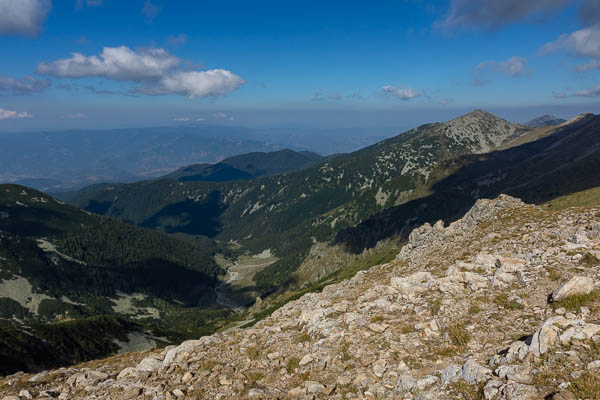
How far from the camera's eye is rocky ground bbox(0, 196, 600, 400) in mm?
10961

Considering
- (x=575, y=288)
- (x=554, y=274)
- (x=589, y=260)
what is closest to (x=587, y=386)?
(x=575, y=288)

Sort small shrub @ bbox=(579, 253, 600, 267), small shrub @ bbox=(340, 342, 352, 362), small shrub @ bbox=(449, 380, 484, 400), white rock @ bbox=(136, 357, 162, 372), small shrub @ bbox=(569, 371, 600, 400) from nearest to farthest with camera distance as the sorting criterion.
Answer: small shrub @ bbox=(569, 371, 600, 400) < small shrub @ bbox=(449, 380, 484, 400) < small shrub @ bbox=(340, 342, 352, 362) < white rock @ bbox=(136, 357, 162, 372) < small shrub @ bbox=(579, 253, 600, 267)

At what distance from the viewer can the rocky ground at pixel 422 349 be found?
1096 cm

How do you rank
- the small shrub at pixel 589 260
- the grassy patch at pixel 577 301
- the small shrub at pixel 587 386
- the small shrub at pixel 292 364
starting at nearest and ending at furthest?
the small shrub at pixel 587 386 → the grassy patch at pixel 577 301 → the small shrub at pixel 292 364 → the small shrub at pixel 589 260

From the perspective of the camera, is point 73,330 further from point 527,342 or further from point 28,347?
point 527,342

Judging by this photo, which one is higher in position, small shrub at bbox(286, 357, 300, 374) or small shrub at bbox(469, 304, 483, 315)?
small shrub at bbox(469, 304, 483, 315)

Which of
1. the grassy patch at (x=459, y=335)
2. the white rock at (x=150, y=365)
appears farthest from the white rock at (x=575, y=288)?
the white rock at (x=150, y=365)

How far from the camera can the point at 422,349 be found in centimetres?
1462

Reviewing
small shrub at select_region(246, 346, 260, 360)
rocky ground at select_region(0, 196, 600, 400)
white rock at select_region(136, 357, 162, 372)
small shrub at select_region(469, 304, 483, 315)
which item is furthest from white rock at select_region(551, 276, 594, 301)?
white rock at select_region(136, 357, 162, 372)

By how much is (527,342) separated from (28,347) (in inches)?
5932

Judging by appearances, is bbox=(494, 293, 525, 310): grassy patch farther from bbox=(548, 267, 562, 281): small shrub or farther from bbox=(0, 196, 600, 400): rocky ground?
bbox=(548, 267, 562, 281): small shrub

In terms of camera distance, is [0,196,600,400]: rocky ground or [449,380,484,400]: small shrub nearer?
[449,380,484,400]: small shrub

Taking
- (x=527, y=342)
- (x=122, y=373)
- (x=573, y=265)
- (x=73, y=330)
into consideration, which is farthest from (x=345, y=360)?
(x=73, y=330)

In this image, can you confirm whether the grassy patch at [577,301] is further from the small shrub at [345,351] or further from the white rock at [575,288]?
the small shrub at [345,351]
